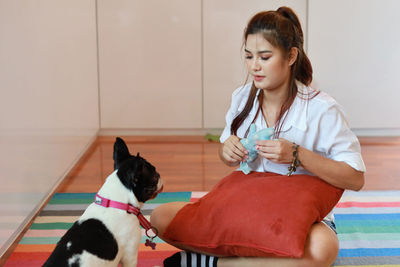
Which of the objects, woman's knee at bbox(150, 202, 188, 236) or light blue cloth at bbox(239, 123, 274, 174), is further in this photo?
woman's knee at bbox(150, 202, 188, 236)

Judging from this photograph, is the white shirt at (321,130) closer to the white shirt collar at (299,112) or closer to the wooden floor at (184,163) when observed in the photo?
the white shirt collar at (299,112)

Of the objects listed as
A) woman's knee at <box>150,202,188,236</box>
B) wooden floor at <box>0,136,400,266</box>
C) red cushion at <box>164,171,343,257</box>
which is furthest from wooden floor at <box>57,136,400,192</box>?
red cushion at <box>164,171,343,257</box>

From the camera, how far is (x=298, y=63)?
1.61 metres

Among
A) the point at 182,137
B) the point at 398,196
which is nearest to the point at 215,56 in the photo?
the point at 182,137

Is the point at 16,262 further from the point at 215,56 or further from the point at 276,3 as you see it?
the point at 276,3

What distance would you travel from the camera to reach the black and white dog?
1325 mm

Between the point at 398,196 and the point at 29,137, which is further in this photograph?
the point at 398,196

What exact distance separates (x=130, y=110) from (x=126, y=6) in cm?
75

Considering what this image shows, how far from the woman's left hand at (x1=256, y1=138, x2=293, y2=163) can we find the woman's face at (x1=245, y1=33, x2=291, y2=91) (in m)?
0.20

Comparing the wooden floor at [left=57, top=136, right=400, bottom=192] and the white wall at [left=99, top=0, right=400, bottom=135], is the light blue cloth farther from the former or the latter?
the white wall at [left=99, top=0, right=400, bottom=135]

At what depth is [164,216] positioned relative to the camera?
1.71 metres

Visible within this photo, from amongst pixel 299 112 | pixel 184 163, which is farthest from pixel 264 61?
pixel 184 163

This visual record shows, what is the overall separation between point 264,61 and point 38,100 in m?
1.21

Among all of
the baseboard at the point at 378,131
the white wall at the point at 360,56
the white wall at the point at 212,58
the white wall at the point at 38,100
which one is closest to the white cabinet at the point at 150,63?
the white wall at the point at 212,58
